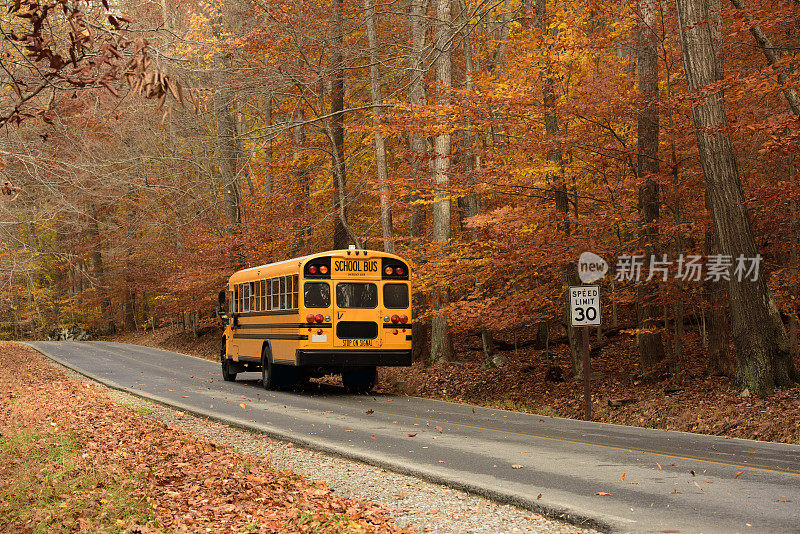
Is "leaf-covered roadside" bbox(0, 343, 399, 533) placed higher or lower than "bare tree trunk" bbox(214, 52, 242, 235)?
lower

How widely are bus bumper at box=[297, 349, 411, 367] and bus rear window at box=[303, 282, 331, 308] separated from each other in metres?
1.04

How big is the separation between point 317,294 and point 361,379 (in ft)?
9.33

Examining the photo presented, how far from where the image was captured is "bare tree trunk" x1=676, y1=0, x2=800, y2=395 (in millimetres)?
13844

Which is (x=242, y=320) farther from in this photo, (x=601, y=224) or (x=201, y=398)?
(x=601, y=224)

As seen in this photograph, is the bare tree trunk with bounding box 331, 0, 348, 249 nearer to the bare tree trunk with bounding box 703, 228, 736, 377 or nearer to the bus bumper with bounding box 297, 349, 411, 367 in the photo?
the bus bumper with bounding box 297, 349, 411, 367

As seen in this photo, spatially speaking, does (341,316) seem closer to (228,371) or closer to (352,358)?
(352,358)

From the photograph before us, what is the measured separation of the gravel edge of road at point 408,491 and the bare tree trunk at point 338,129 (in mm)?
13396

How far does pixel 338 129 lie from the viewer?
28406 millimetres

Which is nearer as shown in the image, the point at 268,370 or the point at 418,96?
the point at 268,370

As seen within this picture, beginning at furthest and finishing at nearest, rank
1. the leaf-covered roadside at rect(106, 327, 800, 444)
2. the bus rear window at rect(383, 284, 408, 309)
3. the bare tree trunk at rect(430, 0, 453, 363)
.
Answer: the bare tree trunk at rect(430, 0, 453, 363) < the bus rear window at rect(383, 284, 408, 309) < the leaf-covered roadside at rect(106, 327, 800, 444)

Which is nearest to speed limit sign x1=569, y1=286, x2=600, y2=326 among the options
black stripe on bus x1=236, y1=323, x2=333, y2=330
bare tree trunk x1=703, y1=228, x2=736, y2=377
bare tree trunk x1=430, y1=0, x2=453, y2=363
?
bare tree trunk x1=703, y1=228, x2=736, y2=377

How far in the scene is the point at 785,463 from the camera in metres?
8.77

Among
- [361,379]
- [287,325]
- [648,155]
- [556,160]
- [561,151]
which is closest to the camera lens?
[648,155]

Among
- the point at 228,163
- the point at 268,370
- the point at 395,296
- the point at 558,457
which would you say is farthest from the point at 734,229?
the point at 228,163
